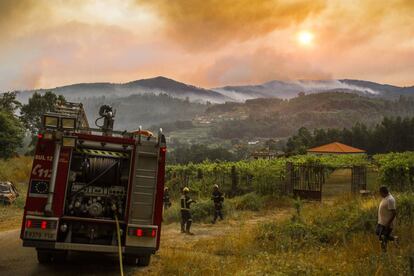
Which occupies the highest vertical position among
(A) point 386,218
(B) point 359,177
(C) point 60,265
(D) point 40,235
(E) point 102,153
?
(B) point 359,177

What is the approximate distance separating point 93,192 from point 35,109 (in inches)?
2346

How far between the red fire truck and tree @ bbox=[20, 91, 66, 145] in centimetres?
5678

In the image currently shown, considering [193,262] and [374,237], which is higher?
[374,237]

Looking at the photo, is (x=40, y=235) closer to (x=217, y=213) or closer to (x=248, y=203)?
(x=217, y=213)

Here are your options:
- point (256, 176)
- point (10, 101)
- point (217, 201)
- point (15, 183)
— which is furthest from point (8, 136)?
point (10, 101)

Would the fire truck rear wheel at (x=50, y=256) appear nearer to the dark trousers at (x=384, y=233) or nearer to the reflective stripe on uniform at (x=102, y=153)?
the reflective stripe on uniform at (x=102, y=153)

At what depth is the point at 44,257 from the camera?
30.8 ft

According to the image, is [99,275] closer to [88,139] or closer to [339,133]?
[88,139]

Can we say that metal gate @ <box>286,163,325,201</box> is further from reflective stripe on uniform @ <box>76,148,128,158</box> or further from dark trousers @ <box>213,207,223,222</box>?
reflective stripe on uniform @ <box>76,148,128,158</box>

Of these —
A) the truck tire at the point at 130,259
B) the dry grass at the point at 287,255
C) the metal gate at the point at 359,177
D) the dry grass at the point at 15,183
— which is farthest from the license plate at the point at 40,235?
the metal gate at the point at 359,177

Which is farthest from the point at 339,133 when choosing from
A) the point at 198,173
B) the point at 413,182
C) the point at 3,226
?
the point at 3,226

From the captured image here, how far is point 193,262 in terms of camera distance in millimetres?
9336

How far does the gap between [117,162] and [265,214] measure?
1324cm

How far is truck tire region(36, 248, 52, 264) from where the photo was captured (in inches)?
367
